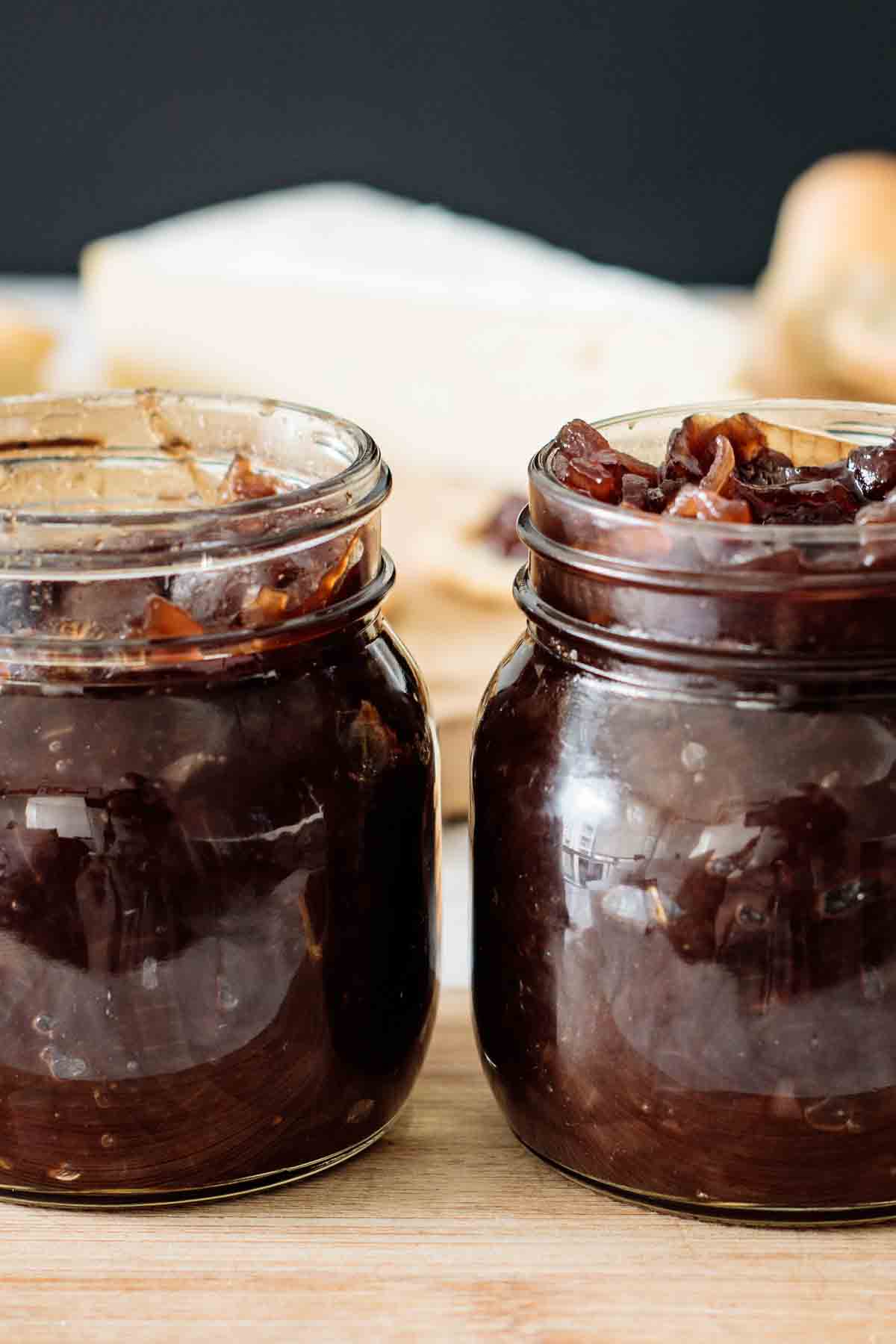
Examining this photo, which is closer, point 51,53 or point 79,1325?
point 79,1325

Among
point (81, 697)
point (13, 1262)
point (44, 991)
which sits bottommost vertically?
point (13, 1262)

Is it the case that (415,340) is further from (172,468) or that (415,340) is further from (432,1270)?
(432,1270)

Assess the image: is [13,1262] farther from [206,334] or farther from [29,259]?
[29,259]

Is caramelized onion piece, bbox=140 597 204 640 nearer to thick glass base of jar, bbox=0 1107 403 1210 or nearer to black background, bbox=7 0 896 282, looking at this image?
thick glass base of jar, bbox=0 1107 403 1210

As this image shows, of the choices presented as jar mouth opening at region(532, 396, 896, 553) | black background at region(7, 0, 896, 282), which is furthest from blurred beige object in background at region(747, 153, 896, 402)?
jar mouth opening at region(532, 396, 896, 553)

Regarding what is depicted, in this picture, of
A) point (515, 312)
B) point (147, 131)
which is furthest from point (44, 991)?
point (147, 131)
